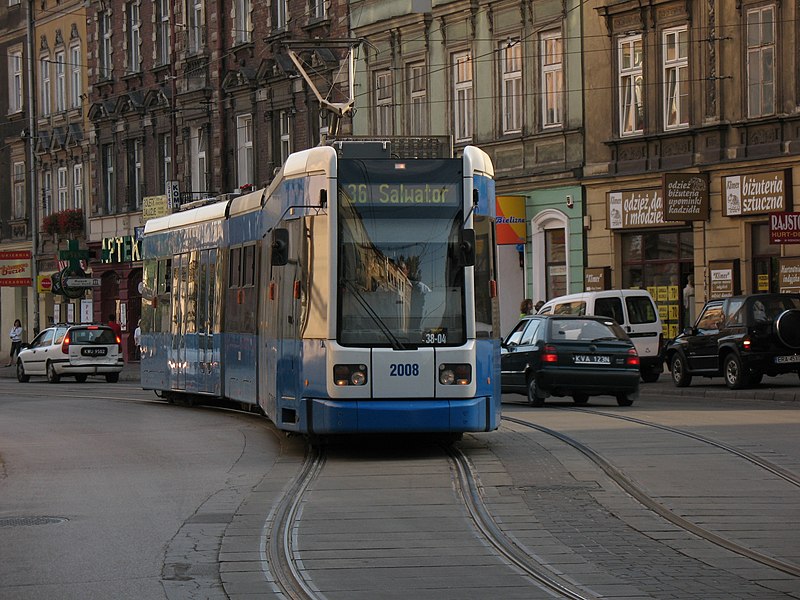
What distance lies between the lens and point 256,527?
1184cm

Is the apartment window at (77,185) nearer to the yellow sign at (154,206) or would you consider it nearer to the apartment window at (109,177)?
the apartment window at (109,177)

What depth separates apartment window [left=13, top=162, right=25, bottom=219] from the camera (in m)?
68.3

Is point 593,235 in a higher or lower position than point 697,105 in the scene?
lower

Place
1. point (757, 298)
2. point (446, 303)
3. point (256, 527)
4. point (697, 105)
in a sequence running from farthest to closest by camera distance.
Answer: point (697, 105), point (757, 298), point (446, 303), point (256, 527)

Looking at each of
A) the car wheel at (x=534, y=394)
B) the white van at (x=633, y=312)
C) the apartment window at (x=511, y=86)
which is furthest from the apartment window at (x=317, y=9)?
the car wheel at (x=534, y=394)

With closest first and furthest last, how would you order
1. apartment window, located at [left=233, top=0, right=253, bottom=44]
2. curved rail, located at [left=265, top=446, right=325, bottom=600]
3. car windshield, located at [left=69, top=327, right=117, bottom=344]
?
curved rail, located at [left=265, top=446, right=325, bottom=600] < car windshield, located at [left=69, top=327, right=117, bottom=344] < apartment window, located at [left=233, top=0, right=253, bottom=44]

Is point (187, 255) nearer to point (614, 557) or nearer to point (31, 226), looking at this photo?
point (614, 557)

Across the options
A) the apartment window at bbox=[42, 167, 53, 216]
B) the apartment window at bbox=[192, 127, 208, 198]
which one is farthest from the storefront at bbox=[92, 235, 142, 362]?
the apartment window at bbox=[42, 167, 53, 216]

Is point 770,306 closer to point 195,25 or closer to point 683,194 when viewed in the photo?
point 683,194

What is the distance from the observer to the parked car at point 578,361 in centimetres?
2525

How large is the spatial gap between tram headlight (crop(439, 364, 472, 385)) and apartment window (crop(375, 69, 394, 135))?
29.5 meters

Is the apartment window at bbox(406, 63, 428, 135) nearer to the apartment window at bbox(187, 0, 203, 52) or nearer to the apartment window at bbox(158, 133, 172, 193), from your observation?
the apartment window at bbox(187, 0, 203, 52)

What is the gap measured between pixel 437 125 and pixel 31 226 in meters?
28.5

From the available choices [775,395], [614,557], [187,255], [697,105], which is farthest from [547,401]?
[614,557]
